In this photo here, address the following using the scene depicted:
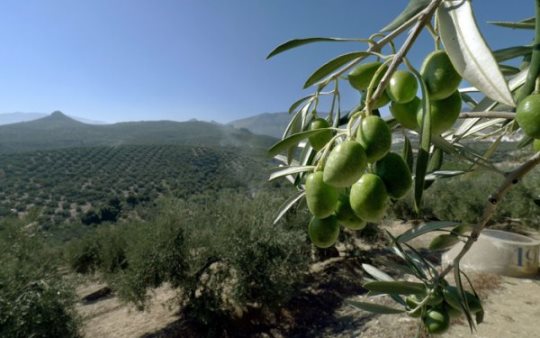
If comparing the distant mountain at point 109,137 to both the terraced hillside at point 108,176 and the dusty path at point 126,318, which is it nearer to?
the terraced hillside at point 108,176

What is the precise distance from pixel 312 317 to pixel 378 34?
680 centimetres

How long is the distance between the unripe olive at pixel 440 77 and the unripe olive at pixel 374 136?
9 cm

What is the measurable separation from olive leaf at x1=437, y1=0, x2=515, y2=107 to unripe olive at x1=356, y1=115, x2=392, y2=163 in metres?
0.13

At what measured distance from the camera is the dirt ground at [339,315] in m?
5.04

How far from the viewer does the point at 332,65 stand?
71cm

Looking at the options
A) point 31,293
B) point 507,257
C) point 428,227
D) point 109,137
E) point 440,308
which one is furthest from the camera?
point 109,137

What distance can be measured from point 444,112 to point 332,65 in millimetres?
261

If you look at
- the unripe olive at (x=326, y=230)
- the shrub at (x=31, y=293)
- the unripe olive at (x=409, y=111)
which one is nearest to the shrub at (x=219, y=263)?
the shrub at (x=31, y=293)

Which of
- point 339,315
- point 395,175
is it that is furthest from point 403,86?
point 339,315

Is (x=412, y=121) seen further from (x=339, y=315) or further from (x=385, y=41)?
(x=339, y=315)

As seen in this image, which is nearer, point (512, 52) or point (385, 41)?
point (385, 41)

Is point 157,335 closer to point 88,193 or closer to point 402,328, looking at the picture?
point 402,328

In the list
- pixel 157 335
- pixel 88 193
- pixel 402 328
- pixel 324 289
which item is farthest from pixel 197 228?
pixel 88 193

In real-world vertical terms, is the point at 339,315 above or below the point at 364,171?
below
